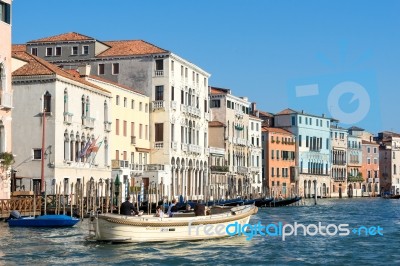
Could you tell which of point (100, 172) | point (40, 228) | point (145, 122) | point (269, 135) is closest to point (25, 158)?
point (100, 172)

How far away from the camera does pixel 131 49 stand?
143ft

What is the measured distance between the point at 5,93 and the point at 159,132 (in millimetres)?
16386

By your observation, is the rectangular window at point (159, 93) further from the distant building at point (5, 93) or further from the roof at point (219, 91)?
the distant building at point (5, 93)

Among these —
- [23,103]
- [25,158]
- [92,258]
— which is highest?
[23,103]

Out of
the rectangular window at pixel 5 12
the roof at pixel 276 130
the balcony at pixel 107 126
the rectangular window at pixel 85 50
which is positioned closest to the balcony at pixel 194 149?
the rectangular window at pixel 85 50

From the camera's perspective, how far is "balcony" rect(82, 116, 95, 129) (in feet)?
113

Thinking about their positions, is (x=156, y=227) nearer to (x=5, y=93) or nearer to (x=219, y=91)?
(x=5, y=93)

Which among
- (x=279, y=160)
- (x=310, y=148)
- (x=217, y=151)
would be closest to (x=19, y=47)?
(x=217, y=151)

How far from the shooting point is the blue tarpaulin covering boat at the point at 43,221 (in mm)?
24031

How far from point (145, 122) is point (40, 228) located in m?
18.9

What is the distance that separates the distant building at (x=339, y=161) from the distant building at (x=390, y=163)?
10794 millimetres

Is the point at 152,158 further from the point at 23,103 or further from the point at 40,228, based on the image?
the point at 40,228

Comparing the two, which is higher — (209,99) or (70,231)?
(209,99)

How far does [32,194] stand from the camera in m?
28.6
